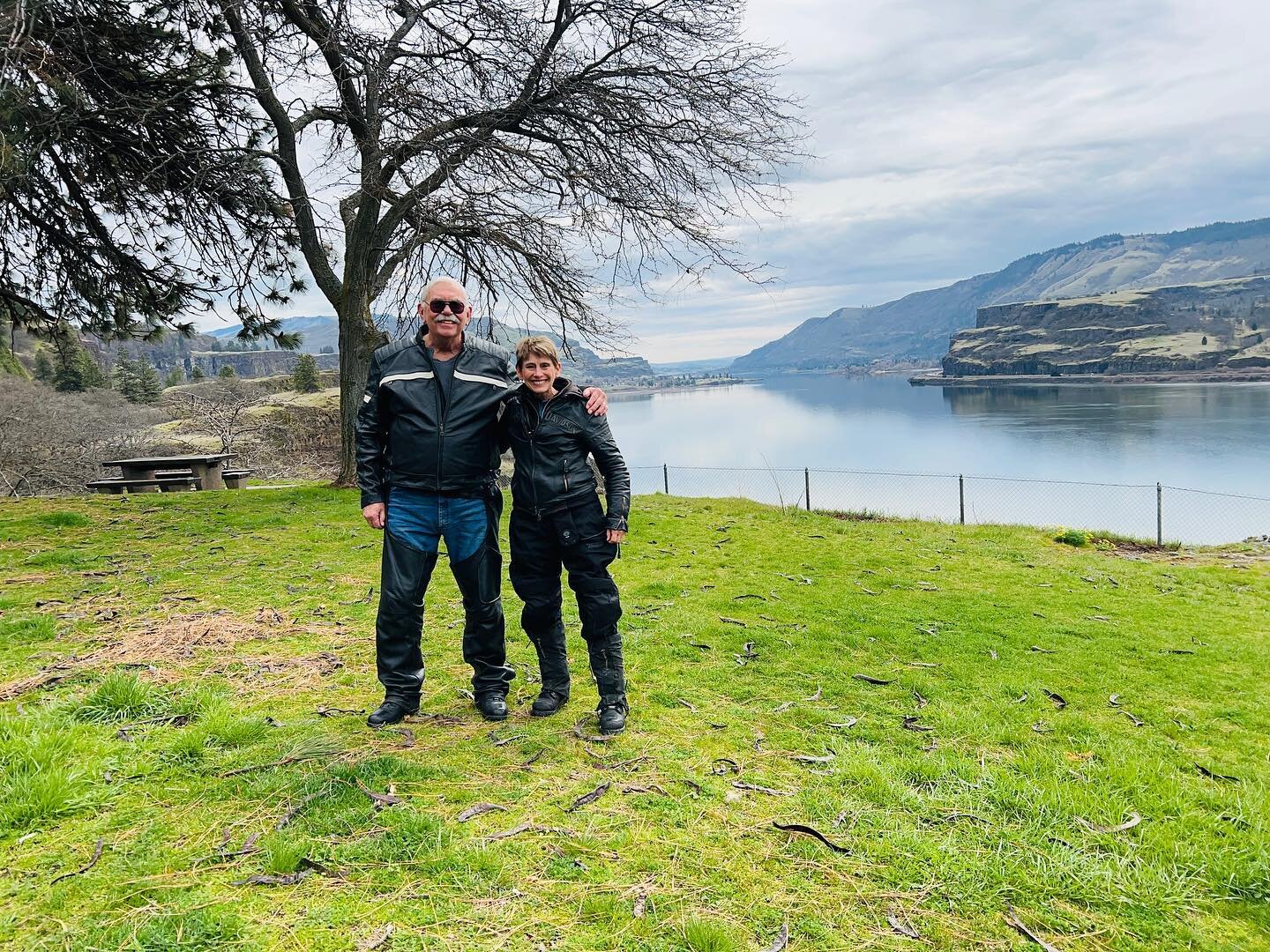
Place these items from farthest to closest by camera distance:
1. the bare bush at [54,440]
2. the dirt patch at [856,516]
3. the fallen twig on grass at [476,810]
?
the bare bush at [54,440], the dirt patch at [856,516], the fallen twig on grass at [476,810]

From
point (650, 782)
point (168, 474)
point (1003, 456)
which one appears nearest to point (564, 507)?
Result: point (650, 782)

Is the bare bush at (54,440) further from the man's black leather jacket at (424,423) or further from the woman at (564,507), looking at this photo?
the woman at (564,507)

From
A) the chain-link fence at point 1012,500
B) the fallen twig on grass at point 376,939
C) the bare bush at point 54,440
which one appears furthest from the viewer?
the chain-link fence at point 1012,500

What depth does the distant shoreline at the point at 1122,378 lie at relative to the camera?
361 ft

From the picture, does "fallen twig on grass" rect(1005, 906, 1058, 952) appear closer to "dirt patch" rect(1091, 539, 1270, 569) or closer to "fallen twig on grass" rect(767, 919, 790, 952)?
"fallen twig on grass" rect(767, 919, 790, 952)

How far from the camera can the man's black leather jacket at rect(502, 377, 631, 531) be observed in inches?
141

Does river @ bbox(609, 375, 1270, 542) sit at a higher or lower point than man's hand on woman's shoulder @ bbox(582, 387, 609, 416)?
lower

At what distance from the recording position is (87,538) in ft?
27.4

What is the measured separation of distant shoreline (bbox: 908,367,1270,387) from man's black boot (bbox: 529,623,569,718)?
132 metres

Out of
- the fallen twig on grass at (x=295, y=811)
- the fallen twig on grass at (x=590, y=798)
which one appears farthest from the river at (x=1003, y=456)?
the fallen twig on grass at (x=295, y=811)

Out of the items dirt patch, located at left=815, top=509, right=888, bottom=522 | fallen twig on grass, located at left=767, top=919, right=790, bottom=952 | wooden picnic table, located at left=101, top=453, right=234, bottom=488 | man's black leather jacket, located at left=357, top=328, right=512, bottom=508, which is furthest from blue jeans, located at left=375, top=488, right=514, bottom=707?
wooden picnic table, located at left=101, top=453, right=234, bottom=488

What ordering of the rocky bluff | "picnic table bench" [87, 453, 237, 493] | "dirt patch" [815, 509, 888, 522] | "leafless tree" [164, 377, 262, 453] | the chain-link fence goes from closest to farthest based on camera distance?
"picnic table bench" [87, 453, 237, 493], "dirt patch" [815, 509, 888, 522], the chain-link fence, "leafless tree" [164, 377, 262, 453], the rocky bluff

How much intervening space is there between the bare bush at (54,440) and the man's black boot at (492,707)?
16519mm

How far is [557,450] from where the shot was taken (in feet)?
11.8
